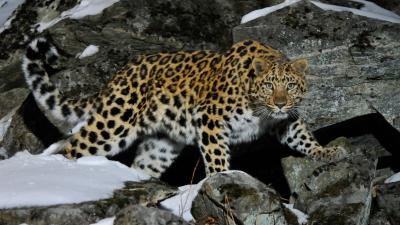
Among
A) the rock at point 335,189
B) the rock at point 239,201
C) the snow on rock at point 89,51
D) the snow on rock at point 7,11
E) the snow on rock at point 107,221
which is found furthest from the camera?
the snow on rock at point 7,11

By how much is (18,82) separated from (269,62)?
552cm

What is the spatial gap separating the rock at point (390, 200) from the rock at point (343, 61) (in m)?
1.56

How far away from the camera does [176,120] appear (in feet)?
39.0

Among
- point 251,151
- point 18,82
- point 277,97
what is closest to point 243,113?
point 277,97

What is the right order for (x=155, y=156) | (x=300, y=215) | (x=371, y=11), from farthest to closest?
1. (x=371, y=11)
2. (x=155, y=156)
3. (x=300, y=215)

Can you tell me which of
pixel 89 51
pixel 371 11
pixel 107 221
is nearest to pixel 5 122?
pixel 89 51

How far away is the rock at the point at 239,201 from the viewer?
8.74 metres

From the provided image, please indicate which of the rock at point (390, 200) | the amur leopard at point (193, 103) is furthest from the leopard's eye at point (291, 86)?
the rock at point (390, 200)

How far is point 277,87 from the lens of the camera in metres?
11.0

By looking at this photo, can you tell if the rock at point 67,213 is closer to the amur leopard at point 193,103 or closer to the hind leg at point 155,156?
the amur leopard at point 193,103

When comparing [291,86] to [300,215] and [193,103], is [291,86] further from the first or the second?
[300,215]

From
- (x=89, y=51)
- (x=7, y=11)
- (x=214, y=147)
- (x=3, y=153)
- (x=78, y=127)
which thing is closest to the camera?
(x=214, y=147)

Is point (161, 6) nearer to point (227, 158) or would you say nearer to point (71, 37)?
point (71, 37)

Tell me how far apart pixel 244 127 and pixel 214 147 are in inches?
18.2
